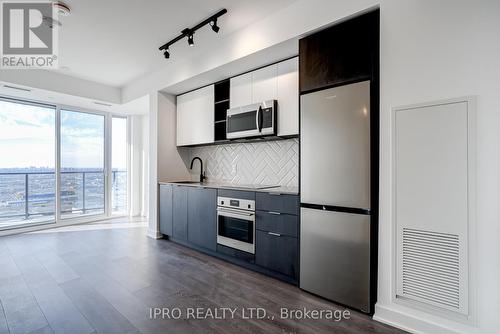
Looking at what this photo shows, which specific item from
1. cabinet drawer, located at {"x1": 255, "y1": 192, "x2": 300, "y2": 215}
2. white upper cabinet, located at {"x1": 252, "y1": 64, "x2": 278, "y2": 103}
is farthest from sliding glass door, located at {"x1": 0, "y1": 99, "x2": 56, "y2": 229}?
cabinet drawer, located at {"x1": 255, "y1": 192, "x2": 300, "y2": 215}

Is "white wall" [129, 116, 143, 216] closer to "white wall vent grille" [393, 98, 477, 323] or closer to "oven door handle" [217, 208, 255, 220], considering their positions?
"oven door handle" [217, 208, 255, 220]

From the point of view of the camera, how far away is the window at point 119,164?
5949mm

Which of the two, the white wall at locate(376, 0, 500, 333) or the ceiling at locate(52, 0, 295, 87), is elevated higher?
the ceiling at locate(52, 0, 295, 87)

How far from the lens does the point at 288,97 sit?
2.92 m

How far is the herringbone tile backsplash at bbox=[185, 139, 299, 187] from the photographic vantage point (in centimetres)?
328

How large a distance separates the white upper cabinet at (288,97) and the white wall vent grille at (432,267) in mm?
1552

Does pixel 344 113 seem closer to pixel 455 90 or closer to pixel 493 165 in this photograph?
pixel 455 90

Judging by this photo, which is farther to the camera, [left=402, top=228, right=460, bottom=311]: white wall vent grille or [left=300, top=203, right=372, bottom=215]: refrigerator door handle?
[left=300, top=203, right=372, bottom=215]: refrigerator door handle

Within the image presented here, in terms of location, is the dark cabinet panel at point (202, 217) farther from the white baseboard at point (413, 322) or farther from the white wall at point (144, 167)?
the white wall at point (144, 167)

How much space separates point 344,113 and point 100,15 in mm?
2703

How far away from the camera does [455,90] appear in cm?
170

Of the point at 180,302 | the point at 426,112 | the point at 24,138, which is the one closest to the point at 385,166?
the point at 426,112

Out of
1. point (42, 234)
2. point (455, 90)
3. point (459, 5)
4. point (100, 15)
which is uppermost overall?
point (100, 15)

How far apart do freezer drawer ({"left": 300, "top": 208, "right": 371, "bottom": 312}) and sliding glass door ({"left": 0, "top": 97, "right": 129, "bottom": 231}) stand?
510cm
